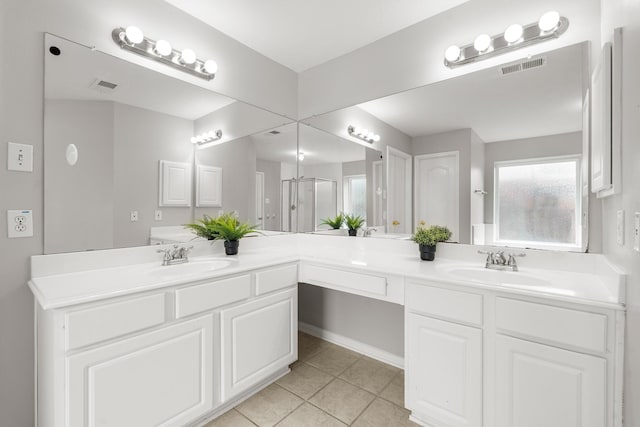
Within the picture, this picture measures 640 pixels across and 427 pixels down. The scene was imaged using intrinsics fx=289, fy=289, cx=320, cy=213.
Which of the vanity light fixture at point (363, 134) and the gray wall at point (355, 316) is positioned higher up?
the vanity light fixture at point (363, 134)

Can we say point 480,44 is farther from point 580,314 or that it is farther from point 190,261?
point 190,261

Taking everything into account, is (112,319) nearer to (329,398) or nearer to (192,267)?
(192,267)

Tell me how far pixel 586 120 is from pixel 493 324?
44.2 inches

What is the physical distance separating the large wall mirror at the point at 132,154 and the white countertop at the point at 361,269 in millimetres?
98

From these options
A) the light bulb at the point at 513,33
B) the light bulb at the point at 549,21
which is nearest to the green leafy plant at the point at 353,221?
the light bulb at the point at 513,33

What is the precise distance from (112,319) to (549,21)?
243 centimetres

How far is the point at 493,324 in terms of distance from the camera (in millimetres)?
1246

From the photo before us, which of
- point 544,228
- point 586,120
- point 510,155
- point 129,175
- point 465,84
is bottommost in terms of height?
point 544,228

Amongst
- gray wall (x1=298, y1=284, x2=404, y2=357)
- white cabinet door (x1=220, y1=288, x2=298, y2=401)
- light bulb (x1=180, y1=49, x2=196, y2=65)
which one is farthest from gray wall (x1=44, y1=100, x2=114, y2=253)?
gray wall (x1=298, y1=284, x2=404, y2=357)

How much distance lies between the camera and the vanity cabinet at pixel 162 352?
3.52 feet

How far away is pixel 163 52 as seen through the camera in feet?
5.64

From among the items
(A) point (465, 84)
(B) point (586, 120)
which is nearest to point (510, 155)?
(B) point (586, 120)

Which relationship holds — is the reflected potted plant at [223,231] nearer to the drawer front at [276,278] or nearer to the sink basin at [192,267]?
the sink basin at [192,267]

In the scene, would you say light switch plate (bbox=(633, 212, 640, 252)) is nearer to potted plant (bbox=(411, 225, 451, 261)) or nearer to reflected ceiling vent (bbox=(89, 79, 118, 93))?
potted plant (bbox=(411, 225, 451, 261))
